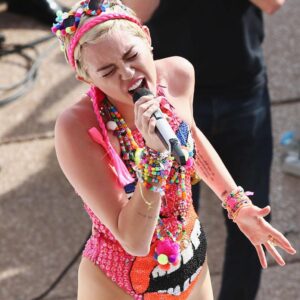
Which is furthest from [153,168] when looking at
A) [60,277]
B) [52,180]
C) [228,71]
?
[52,180]

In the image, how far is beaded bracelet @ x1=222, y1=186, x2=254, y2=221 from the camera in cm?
235

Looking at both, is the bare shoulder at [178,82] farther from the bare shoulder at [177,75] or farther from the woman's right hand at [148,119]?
the woman's right hand at [148,119]

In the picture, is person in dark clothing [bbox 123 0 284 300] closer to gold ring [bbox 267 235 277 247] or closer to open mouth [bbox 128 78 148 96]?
gold ring [bbox 267 235 277 247]

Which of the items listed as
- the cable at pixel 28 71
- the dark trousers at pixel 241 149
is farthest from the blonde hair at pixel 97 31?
the cable at pixel 28 71

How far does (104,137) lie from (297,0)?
14.9 feet

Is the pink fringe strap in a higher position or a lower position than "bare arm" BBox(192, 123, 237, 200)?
higher

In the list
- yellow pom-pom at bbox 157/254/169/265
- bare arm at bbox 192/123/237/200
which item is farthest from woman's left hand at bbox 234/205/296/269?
yellow pom-pom at bbox 157/254/169/265

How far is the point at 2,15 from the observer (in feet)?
21.4

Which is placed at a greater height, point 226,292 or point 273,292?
point 226,292

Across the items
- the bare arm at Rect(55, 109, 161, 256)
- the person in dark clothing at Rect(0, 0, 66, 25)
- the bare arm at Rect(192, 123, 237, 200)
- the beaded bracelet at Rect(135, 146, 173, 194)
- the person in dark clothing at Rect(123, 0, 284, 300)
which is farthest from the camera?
the person in dark clothing at Rect(0, 0, 66, 25)

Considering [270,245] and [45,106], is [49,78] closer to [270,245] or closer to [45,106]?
[45,106]

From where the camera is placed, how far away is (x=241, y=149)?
3.00 metres

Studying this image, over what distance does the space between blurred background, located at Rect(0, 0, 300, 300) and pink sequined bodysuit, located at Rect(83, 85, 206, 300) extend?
140 centimetres

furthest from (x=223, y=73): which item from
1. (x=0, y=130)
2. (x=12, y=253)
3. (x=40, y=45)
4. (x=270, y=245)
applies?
(x=40, y=45)
